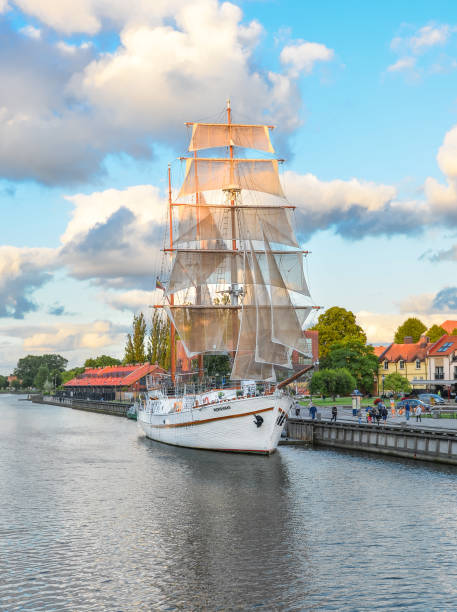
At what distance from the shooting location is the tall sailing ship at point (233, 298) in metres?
51.4

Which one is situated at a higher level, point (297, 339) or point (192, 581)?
point (297, 339)

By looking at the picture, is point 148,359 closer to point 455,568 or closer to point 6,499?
point 6,499

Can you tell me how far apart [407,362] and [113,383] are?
67583mm

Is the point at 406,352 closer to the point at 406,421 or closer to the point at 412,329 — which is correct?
the point at 412,329

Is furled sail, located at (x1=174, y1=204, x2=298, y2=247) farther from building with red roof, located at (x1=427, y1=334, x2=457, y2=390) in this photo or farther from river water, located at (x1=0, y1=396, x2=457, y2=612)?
building with red roof, located at (x1=427, y1=334, x2=457, y2=390)

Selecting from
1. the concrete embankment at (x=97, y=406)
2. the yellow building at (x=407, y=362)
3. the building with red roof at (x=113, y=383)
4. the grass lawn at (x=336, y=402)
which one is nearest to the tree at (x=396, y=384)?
the grass lawn at (x=336, y=402)

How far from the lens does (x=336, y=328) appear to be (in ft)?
398

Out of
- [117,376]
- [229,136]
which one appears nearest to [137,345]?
[117,376]

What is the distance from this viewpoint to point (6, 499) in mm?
34688

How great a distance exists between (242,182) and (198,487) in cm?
4016

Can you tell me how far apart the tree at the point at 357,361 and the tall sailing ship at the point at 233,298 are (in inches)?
1460

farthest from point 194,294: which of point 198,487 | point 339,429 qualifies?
point 198,487

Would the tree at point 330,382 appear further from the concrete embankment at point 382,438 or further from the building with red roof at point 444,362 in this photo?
the concrete embankment at point 382,438

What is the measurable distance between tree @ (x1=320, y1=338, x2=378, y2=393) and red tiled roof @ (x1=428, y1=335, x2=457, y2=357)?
372 inches
